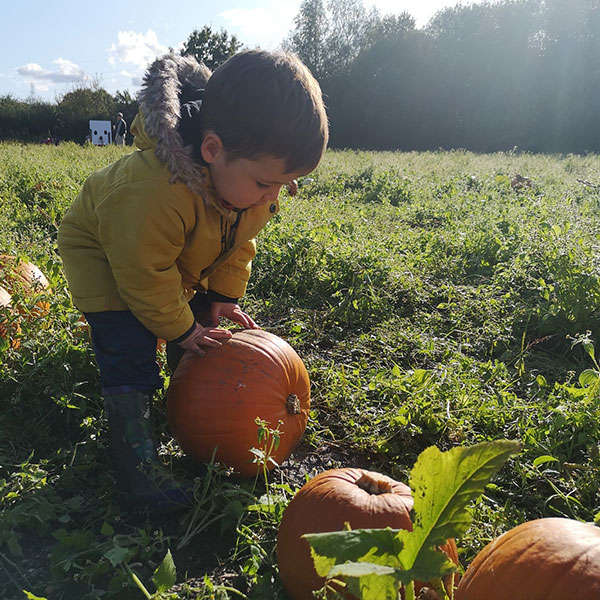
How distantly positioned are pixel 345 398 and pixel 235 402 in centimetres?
78

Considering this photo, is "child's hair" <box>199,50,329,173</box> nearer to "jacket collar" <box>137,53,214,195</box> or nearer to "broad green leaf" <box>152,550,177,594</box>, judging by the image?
"jacket collar" <box>137,53,214,195</box>

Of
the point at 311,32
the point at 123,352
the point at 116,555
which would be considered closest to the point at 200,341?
the point at 123,352

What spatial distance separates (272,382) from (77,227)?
42.6 inches

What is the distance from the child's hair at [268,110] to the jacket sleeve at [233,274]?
0.85 metres

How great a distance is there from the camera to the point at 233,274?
2.91 meters

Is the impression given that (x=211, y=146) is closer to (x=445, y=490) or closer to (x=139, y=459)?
(x=139, y=459)

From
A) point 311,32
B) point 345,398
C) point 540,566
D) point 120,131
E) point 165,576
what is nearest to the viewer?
point 540,566

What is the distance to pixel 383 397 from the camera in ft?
9.70

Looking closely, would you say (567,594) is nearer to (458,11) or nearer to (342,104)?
(342,104)

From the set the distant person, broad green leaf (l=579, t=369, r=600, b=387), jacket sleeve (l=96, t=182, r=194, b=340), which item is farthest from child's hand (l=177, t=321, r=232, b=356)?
the distant person

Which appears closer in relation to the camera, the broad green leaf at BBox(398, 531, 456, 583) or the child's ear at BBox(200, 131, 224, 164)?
the broad green leaf at BBox(398, 531, 456, 583)

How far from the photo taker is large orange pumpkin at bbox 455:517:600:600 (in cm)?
131

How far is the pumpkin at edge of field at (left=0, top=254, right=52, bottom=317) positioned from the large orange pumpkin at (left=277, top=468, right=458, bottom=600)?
6.43 ft

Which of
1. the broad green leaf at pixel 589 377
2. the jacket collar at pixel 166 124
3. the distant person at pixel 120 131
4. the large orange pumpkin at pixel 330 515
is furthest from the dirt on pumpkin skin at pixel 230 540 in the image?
the distant person at pixel 120 131
